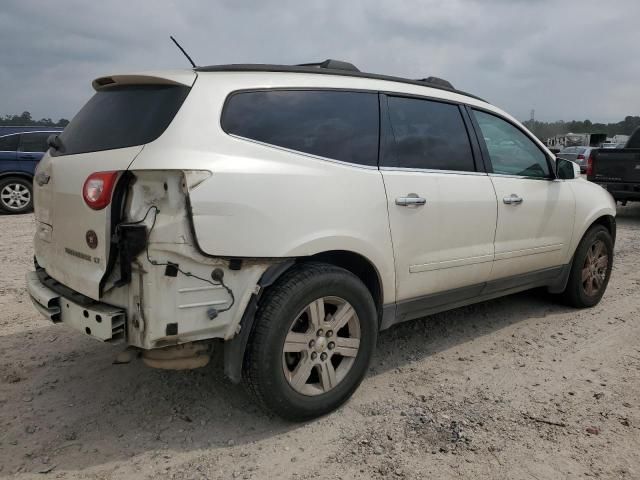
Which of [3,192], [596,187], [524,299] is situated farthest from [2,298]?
[3,192]

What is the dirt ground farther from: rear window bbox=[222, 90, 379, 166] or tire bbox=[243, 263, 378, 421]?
rear window bbox=[222, 90, 379, 166]

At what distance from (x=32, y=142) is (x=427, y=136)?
32.6 feet

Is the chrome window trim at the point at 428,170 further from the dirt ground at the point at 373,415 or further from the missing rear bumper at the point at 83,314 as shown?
the missing rear bumper at the point at 83,314

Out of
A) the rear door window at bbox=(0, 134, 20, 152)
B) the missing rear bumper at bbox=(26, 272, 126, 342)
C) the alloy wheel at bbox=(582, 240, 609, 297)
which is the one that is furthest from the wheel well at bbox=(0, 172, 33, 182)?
the alloy wheel at bbox=(582, 240, 609, 297)

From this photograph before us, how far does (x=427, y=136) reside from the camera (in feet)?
11.4

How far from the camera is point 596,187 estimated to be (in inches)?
192

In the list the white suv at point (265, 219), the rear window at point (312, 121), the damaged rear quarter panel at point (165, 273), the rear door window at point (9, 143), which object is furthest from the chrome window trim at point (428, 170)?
the rear door window at point (9, 143)

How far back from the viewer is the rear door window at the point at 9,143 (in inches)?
414

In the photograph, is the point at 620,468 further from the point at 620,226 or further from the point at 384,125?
the point at 620,226

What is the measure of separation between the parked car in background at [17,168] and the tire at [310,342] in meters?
9.50

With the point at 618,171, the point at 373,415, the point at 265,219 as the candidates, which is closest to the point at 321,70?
the point at 265,219

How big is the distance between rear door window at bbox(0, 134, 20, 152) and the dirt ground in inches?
302

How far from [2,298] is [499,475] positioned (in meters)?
4.56

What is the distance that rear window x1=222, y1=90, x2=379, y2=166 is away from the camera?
2.65 m
